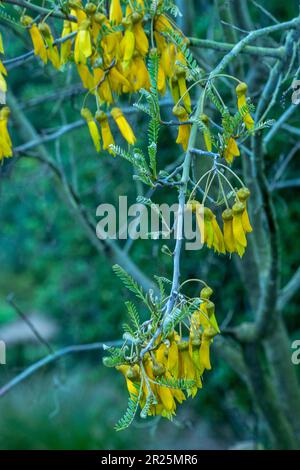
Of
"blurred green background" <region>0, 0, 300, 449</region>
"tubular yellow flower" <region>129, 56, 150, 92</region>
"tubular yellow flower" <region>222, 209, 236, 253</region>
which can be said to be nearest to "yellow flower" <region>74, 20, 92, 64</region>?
"tubular yellow flower" <region>129, 56, 150, 92</region>

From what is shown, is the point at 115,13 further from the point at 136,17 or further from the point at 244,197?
the point at 244,197

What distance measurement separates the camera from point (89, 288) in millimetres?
5059

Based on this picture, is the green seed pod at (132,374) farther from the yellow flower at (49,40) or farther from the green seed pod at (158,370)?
the yellow flower at (49,40)

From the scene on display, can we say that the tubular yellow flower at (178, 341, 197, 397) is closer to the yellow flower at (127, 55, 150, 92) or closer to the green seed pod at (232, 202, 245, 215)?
the green seed pod at (232, 202, 245, 215)

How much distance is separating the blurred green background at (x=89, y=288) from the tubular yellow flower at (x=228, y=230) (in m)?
1.68

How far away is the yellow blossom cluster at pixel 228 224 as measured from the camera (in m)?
1.25

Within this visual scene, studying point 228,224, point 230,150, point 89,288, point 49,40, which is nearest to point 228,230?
point 228,224

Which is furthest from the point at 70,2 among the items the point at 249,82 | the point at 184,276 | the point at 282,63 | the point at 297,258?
the point at 297,258

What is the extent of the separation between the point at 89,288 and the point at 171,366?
3855 mm

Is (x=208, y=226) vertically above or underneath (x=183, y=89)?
underneath

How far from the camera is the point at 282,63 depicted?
6.35 ft

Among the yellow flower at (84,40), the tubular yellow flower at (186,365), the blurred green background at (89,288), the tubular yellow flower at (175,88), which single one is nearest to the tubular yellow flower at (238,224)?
the tubular yellow flower at (186,365)

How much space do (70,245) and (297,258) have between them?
1.84 meters
